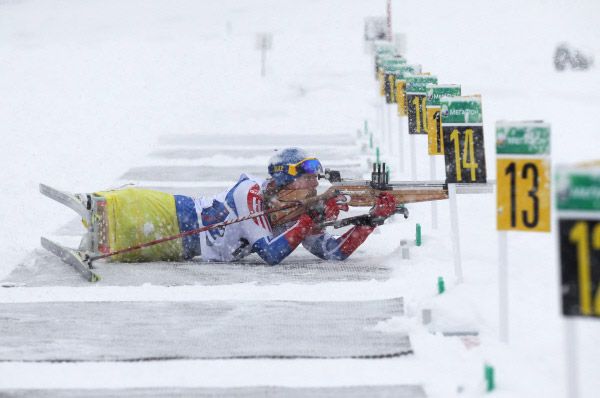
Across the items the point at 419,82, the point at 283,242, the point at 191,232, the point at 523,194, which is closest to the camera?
the point at 523,194

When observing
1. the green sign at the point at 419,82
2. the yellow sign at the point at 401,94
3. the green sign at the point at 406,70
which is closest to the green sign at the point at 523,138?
the green sign at the point at 419,82

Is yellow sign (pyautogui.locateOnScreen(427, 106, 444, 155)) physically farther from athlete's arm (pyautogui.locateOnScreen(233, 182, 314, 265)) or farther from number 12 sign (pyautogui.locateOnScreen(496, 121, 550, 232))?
number 12 sign (pyautogui.locateOnScreen(496, 121, 550, 232))

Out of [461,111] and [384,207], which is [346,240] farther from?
[461,111]

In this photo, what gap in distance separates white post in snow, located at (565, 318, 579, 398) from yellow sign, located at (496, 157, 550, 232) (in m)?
1.76

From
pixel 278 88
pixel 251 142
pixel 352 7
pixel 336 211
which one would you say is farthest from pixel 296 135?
pixel 352 7

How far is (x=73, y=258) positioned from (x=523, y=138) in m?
4.94

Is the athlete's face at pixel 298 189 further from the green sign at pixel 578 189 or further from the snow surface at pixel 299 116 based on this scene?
the green sign at pixel 578 189

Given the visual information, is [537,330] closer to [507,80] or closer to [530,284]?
[530,284]

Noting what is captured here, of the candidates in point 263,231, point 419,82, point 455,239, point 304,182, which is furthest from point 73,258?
point 419,82

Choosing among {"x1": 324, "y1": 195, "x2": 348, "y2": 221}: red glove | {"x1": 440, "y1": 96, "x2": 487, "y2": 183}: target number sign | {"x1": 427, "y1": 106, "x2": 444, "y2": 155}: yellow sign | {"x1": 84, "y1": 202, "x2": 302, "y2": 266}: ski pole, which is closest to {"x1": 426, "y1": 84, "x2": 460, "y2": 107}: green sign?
{"x1": 427, "y1": 106, "x2": 444, "y2": 155}: yellow sign

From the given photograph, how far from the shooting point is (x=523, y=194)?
7.47 m

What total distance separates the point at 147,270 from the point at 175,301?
126 centimetres

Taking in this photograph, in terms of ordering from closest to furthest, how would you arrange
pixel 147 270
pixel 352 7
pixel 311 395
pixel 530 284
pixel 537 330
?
pixel 311 395, pixel 537 330, pixel 530 284, pixel 147 270, pixel 352 7

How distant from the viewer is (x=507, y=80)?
114 ft
